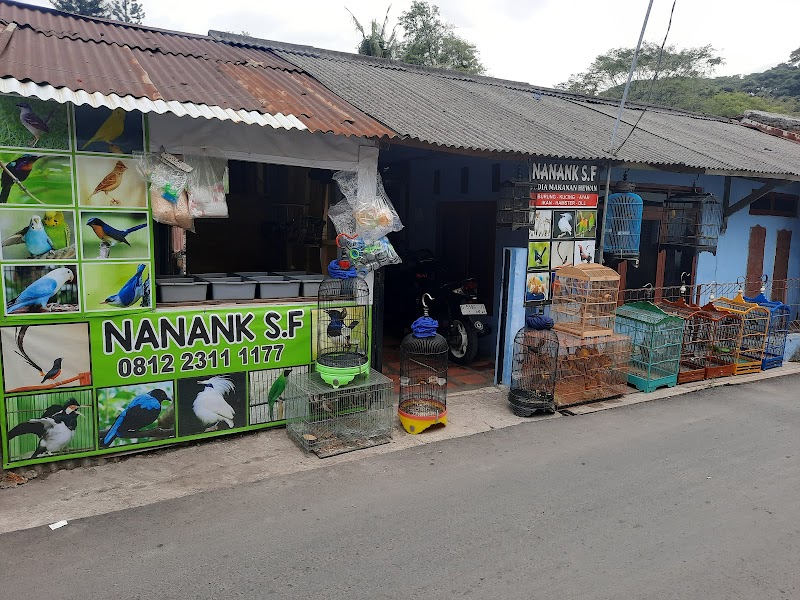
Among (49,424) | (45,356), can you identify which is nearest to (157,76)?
(45,356)

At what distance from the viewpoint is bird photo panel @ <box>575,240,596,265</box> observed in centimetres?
762

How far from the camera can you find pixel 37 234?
4.63m

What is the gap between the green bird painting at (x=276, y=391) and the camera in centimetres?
578

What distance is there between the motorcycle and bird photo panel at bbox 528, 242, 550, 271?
1.36 m

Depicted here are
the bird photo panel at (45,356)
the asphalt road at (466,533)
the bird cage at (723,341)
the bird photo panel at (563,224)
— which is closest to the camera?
the asphalt road at (466,533)

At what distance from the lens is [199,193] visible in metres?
5.28

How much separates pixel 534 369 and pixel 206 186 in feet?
14.0

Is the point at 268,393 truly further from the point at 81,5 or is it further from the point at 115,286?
the point at 81,5

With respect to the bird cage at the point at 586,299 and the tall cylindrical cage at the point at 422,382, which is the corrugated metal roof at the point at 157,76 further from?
the bird cage at the point at 586,299

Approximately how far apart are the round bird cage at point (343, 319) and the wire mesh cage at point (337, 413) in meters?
0.21

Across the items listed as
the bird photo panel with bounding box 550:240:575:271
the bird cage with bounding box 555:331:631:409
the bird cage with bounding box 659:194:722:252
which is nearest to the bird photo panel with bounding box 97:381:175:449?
the bird cage with bounding box 555:331:631:409

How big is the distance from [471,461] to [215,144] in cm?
384

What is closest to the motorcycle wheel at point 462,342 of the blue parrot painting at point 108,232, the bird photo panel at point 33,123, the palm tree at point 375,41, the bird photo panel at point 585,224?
the bird photo panel at point 585,224

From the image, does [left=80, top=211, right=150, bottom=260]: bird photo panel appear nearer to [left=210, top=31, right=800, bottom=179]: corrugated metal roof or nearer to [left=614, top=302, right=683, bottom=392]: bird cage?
[left=210, top=31, right=800, bottom=179]: corrugated metal roof
